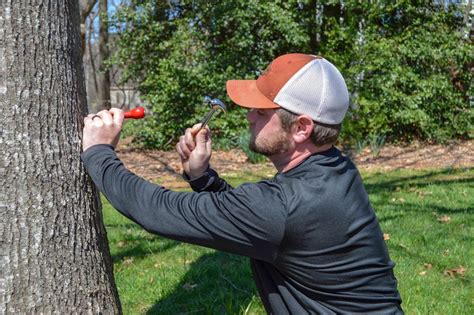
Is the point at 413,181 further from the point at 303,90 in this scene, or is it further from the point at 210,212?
the point at 210,212

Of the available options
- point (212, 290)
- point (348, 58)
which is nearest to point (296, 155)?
point (212, 290)

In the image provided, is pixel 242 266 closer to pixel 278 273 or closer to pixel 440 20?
pixel 278 273

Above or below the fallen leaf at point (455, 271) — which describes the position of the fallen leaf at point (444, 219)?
below

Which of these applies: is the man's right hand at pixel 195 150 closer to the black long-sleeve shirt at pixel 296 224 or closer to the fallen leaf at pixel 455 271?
the black long-sleeve shirt at pixel 296 224

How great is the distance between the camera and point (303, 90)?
7.09 ft

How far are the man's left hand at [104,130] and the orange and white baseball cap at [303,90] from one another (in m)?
0.47

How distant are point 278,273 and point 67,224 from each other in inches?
34.0

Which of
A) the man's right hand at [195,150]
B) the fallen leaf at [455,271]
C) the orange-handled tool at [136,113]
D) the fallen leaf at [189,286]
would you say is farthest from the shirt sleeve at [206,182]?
the fallen leaf at [455,271]

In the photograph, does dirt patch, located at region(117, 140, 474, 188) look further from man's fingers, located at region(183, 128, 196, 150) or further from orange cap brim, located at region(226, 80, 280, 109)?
orange cap brim, located at region(226, 80, 280, 109)

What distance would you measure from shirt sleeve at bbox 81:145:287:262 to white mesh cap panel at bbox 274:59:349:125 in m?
0.30

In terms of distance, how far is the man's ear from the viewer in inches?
85.2

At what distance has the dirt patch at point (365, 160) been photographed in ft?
31.8

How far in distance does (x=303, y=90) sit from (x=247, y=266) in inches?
104

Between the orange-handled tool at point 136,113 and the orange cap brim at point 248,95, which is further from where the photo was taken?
the orange-handled tool at point 136,113
